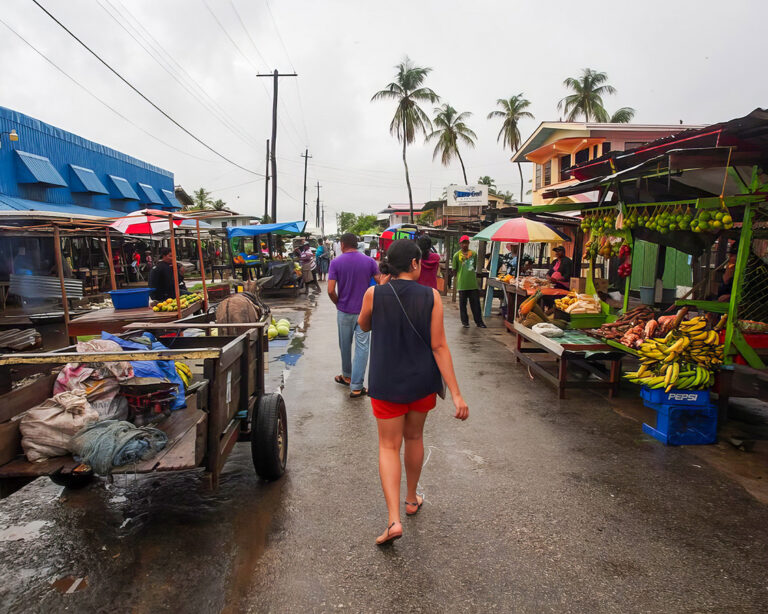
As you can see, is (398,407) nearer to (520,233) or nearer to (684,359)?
(684,359)

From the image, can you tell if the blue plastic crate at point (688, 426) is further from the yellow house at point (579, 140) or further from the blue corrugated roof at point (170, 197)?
the blue corrugated roof at point (170, 197)

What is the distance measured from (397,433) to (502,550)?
38.3 inches

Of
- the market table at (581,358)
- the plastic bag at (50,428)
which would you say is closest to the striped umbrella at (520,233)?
the market table at (581,358)

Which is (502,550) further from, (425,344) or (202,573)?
(202,573)

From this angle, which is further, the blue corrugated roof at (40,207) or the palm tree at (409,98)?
the palm tree at (409,98)

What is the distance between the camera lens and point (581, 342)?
644 cm

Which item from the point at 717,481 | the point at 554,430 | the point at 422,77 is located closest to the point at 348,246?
the point at 554,430

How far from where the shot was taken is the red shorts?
3.16 m

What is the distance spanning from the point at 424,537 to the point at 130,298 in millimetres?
6836

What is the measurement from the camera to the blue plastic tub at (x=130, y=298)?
8.02 metres

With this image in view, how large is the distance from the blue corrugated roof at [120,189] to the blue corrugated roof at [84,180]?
1.77 meters

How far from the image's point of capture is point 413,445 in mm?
3334

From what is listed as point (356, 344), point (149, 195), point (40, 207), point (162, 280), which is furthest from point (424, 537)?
point (149, 195)

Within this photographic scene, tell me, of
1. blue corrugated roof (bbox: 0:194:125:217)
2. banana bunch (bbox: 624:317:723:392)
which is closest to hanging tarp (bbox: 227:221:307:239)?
blue corrugated roof (bbox: 0:194:125:217)
